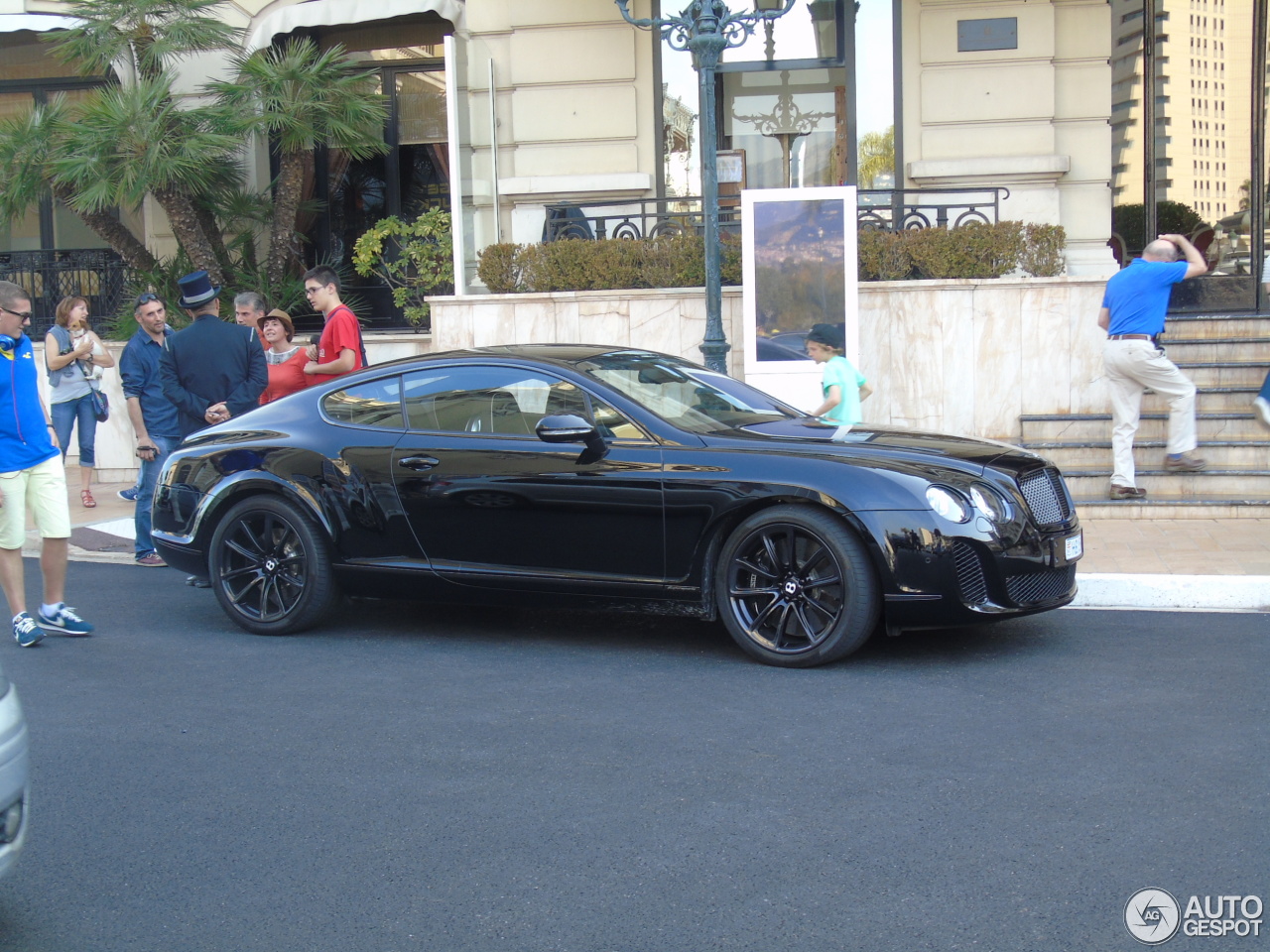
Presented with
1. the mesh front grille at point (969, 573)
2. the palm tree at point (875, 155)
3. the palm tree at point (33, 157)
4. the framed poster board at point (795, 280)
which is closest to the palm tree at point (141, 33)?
the palm tree at point (33, 157)

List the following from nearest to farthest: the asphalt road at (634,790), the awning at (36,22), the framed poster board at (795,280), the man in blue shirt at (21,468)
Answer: the asphalt road at (634,790), the man in blue shirt at (21,468), the framed poster board at (795,280), the awning at (36,22)

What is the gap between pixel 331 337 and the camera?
8.86 m

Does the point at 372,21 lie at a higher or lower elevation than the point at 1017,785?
higher

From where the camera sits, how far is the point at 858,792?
4.55m

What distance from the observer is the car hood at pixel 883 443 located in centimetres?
630

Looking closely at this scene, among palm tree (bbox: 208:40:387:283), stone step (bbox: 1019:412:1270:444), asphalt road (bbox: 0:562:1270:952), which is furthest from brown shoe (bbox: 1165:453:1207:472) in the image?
palm tree (bbox: 208:40:387:283)

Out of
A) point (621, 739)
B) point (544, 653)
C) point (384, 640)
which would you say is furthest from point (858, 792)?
point (384, 640)

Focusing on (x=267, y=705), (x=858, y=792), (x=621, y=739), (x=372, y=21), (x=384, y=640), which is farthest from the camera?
(x=372, y=21)

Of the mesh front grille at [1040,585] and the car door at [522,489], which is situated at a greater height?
the car door at [522,489]

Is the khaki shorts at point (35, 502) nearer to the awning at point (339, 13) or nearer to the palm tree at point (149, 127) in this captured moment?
the palm tree at point (149, 127)

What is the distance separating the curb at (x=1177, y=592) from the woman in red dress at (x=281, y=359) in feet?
17.0

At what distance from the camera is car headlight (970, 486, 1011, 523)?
6.07m

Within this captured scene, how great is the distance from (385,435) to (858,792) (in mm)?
3412

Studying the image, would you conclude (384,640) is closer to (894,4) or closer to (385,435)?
(385,435)
